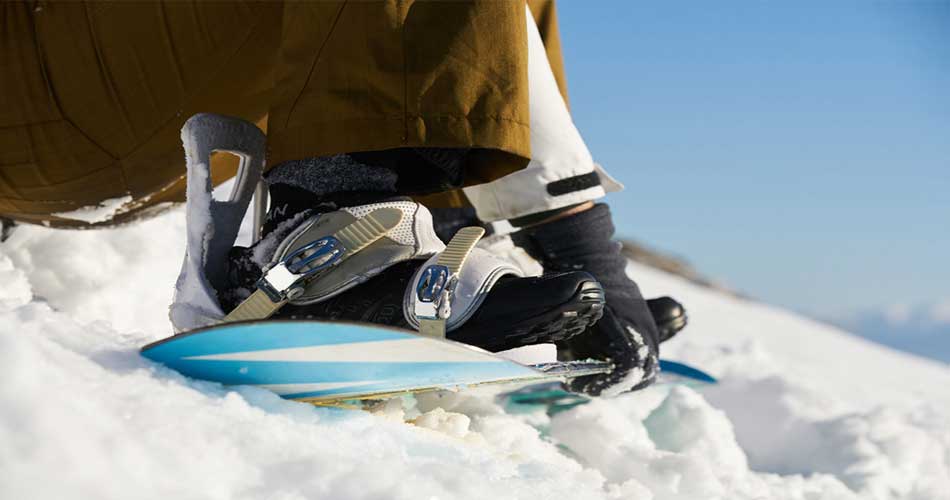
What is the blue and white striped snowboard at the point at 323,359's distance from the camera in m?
0.82

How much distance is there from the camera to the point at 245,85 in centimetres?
133

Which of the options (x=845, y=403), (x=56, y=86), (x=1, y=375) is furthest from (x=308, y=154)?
(x=845, y=403)

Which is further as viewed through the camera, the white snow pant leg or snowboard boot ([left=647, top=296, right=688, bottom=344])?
snowboard boot ([left=647, top=296, right=688, bottom=344])

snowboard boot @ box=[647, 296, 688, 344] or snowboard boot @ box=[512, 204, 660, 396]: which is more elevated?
snowboard boot @ box=[512, 204, 660, 396]

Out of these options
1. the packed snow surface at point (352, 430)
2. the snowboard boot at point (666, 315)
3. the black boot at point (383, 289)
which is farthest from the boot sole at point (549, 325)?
the snowboard boot at point (666, 315)

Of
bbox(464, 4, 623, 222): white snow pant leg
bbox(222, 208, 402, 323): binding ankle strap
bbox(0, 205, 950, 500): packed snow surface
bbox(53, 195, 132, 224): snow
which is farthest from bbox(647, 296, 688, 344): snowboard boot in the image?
bbox(53, 195, 132, 224): snow

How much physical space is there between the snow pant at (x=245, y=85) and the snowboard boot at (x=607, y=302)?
9 centimetres

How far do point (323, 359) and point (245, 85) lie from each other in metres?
0.63

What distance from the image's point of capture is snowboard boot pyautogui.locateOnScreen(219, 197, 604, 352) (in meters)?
0.92

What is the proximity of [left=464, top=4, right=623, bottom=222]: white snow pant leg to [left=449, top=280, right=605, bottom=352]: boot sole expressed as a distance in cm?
40

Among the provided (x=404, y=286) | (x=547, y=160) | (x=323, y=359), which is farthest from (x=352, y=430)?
(x=547, y=160)

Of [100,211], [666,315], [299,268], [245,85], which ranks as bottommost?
[666,315]

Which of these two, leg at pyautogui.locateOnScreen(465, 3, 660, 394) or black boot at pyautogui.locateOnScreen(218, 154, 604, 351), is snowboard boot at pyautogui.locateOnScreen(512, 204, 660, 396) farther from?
black boot at pyautogui.locateOnScreen(218, 154, 604, 351)

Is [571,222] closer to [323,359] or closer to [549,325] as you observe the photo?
[549,325]
